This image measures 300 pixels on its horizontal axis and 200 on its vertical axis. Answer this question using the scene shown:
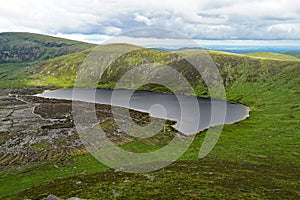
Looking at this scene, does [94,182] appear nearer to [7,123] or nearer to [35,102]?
[7,123]

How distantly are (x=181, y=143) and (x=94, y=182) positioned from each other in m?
46.3

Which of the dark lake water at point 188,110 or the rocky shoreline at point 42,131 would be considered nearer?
the rocky shoreline at point 42,131

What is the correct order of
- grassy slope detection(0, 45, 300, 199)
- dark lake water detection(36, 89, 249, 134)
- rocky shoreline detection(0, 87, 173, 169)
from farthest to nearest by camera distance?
dark lake water detection(36, 89, 249, 134) < rocky shoreline detection(0, 87, 173, 169) < grassy slope detection(0, 45, 300, 199)

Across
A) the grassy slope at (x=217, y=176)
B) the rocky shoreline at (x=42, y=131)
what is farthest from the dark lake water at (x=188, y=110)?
the grassy slope at (x=217, y=176)

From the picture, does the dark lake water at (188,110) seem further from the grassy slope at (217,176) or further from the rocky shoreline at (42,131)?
the grassy slope at (217,176)

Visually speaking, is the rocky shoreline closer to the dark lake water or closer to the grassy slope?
the grassy slope

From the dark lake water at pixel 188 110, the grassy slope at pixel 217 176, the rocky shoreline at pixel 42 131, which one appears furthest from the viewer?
the dark lake water at pixel 188 110

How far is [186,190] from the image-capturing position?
44156mm

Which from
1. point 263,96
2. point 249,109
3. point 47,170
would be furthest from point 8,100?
point 263,96

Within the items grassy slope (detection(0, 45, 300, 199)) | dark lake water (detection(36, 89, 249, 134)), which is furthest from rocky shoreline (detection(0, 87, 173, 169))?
dark lake water (detection(36, 89, 249, 134))

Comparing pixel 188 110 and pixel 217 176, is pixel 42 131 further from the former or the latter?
pixel 188 110

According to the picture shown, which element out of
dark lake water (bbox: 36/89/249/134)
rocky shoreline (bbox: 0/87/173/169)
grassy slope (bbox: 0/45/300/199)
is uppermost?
grassy slope (bbox: 0/45/300/199)

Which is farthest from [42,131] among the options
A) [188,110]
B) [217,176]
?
[188,110]

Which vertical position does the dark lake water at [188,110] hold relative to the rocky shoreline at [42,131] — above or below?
below
